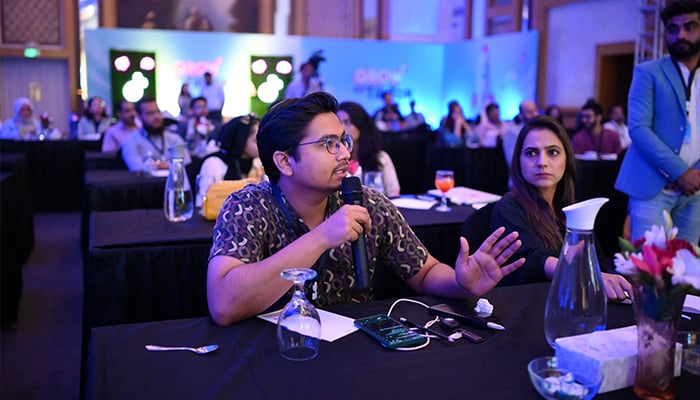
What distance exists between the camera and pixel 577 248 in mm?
1215

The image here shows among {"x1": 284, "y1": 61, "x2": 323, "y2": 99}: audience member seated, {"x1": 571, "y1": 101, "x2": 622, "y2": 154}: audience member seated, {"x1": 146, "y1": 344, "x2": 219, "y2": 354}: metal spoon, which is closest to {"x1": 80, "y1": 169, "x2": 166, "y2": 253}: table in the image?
{"x1": 146, "y1": 344, "x2": 219, "y2": 354}: metal spoon

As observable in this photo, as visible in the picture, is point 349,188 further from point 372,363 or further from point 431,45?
point 431,45

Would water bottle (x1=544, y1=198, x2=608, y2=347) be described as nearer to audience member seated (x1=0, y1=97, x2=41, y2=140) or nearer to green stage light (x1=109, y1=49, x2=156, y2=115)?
audience member seated (x1=0, y1=97, x2=41, y2=140)

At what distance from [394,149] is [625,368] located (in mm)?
Answer: 6922

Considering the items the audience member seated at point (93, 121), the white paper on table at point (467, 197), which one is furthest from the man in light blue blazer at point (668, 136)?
the audience member seated at point (93, 121)

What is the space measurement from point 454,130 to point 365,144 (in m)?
5.91

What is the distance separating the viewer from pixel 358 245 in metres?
1.43

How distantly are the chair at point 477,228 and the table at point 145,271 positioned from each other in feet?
1.99

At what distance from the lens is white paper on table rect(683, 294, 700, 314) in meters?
1.56

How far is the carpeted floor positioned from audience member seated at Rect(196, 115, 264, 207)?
113 cm

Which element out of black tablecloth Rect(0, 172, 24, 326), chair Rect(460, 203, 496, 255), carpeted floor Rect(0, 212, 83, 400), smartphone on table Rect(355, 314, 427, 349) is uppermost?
chair Rect(460, 203, 496, 255)

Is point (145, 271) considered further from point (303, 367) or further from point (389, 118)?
point (389, 118)

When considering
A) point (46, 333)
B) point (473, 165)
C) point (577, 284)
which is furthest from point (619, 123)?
point (577, 284)

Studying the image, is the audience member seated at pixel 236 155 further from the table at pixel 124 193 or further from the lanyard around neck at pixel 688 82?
the lanyard around neck at pixel 688 82
